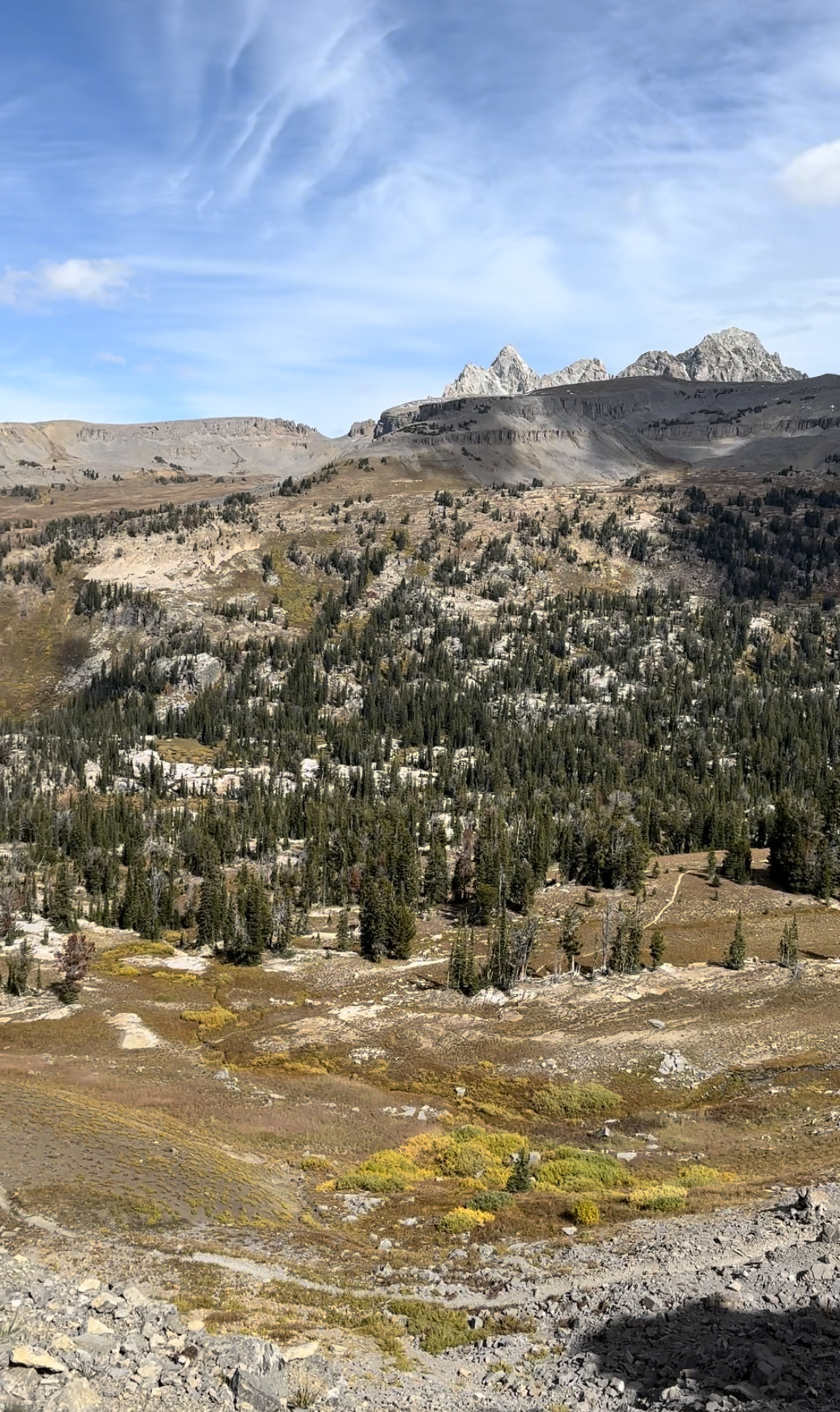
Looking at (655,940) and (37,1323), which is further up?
(37,1323)

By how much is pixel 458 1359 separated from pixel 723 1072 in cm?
5118

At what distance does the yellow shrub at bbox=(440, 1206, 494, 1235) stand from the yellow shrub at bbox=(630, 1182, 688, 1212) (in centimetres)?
781

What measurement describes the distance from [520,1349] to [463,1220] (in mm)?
15102

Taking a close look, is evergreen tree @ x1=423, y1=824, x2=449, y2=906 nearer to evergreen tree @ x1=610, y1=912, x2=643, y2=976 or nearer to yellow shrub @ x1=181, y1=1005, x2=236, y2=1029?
evergreen tree @ x1=610, y1=912, x2=643, y2=976

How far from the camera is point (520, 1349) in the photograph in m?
31.3

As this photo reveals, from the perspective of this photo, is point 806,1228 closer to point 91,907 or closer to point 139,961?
point 139,961

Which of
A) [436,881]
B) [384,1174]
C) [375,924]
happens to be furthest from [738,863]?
[384,1174]

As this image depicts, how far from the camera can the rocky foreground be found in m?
26.4

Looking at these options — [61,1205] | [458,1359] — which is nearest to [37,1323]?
[458,1359]

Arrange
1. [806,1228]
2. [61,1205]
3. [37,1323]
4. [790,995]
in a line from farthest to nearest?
[790,995] → [61,1205] → [806,1228] → [37,1323]

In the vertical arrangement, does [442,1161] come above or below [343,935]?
above

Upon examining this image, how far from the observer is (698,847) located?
190m

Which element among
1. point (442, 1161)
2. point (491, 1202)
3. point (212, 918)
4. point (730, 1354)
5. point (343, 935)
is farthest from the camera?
point (212, 918)

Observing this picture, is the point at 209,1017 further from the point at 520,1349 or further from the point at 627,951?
the point at 520,1349
